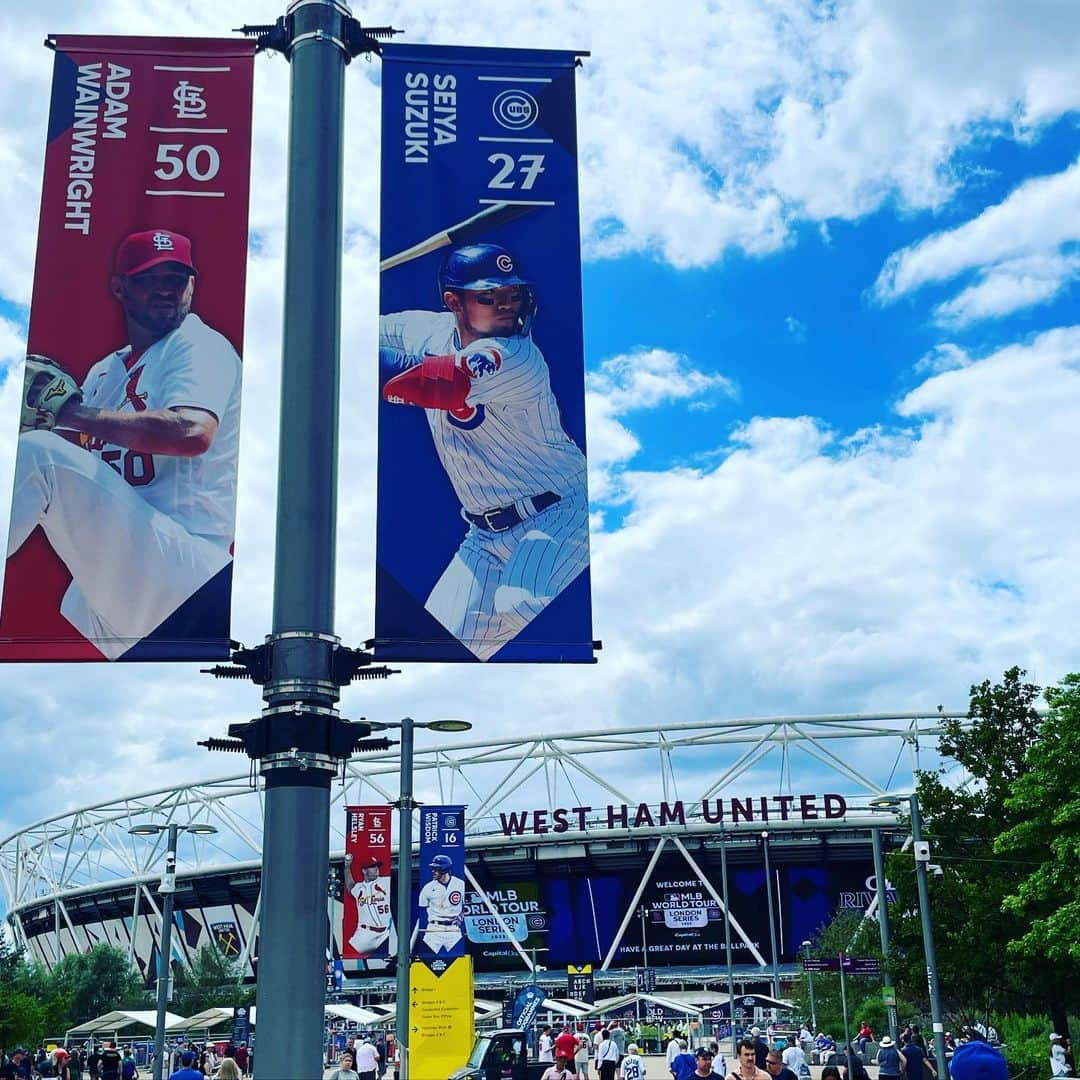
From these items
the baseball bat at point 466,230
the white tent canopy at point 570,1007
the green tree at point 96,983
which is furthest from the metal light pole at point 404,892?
the green tree at point 96,983

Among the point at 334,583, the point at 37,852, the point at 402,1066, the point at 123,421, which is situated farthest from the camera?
the point at 37,852

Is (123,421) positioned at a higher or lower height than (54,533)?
higher

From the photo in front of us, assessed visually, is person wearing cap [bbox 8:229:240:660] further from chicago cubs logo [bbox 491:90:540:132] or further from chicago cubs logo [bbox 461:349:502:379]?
chicago cubs logo [bbox 491:90:540:132]

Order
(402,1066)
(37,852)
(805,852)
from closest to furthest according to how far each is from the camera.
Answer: (402,1066)
(805,852)
(37,852)

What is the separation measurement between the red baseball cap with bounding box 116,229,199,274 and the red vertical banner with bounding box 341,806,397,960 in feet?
37.6

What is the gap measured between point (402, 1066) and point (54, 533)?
8606 mm

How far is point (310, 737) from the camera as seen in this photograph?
8969 mm

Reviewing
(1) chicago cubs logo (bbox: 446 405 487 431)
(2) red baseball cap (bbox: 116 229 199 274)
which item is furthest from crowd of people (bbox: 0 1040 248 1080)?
(2) red baseball cap (bbox: 116 229 199 274)

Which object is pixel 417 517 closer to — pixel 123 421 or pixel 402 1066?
pixel 123 421

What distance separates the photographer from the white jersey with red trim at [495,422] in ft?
33.8

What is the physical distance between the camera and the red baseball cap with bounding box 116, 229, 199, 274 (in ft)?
33.9

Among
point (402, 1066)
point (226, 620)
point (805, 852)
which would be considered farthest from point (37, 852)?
point (226, 620)

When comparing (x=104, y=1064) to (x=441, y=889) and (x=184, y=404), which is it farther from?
(x=184, y=404)

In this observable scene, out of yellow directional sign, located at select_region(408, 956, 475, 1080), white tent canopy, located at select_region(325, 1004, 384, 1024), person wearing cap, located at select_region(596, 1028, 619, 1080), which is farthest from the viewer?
white tent canopy, located at select_region(325, 1004, 384, 1024)
